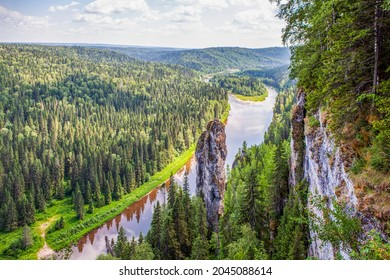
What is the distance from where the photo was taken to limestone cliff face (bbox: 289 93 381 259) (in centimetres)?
974

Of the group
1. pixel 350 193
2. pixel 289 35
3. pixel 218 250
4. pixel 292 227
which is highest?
pixel 289 35

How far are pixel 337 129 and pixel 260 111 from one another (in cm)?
9595

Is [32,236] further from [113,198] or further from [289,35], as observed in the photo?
[289,35]

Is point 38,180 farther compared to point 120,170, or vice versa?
point 120,170

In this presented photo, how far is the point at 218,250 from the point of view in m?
26.9

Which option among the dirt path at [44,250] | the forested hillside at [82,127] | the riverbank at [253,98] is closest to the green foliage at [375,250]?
the dirt path at [44,250]

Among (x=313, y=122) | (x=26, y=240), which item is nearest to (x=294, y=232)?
(x=313, y=122)

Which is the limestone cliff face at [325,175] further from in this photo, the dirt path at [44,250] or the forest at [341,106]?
the dirt path at [44,250]

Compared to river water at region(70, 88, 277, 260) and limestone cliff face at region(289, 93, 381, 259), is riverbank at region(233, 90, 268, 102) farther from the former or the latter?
limestone cliff face at region(289, 93, 381, 259)

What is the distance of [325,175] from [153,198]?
4433 centimetres

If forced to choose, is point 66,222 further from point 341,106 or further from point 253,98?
point 253,98

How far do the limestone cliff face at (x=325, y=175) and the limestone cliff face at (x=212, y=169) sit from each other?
47.5ft

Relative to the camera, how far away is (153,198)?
54.9m
